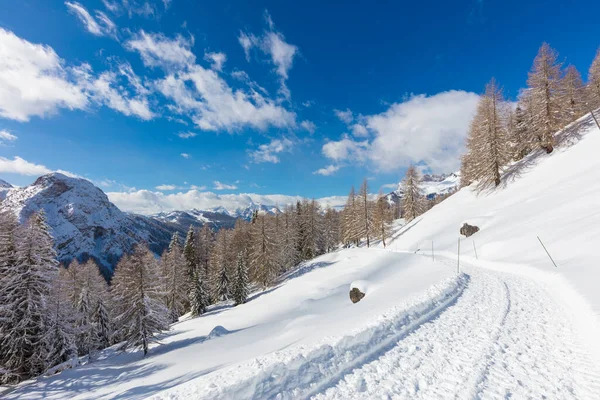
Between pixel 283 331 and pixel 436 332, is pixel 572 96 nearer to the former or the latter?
pixel 436 332

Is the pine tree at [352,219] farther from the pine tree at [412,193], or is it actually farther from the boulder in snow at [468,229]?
the boulder in snow at [468,229]

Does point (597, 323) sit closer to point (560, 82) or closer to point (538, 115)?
point (538, 115)

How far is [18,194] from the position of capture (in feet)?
545

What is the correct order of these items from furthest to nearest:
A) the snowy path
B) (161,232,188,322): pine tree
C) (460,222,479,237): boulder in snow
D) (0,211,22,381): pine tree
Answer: (161,232,188,322): pine tree, (460,222,479,237): boulder in snow, (0,211,22,381): pine tree, the snowy path

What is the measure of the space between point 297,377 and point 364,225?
144ft

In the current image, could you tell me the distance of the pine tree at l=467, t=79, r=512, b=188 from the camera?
1393 inches

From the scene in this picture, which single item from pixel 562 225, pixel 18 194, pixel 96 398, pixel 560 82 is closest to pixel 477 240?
pixel 562 225

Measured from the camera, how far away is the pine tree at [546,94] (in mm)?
32406

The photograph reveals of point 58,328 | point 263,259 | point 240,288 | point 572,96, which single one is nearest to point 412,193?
point 572,96

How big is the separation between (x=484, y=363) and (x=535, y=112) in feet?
139

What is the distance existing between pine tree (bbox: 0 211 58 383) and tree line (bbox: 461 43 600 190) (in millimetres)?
49567

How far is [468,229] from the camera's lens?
1180 inches

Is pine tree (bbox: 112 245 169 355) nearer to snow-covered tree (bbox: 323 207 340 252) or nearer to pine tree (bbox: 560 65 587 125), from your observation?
snow-covered tree (bbox: 323 207 340 252)

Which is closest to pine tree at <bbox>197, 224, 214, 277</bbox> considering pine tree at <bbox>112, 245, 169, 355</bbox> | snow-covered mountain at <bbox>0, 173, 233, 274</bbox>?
pine tree at <bbox>112, 245, 169, 355</bbox>
